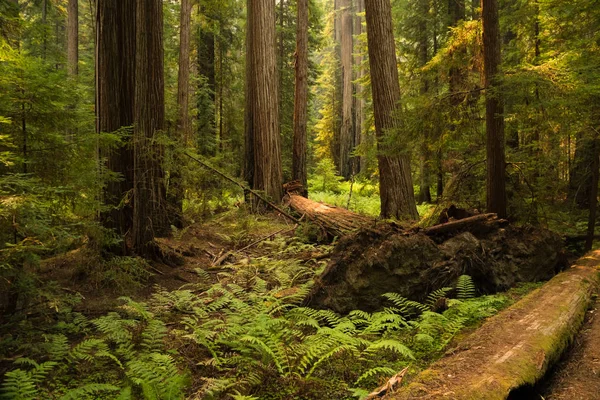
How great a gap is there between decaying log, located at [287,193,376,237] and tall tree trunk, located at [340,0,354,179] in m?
15.3

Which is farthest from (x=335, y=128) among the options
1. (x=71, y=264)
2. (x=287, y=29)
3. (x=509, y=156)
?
(x=71, y=264)

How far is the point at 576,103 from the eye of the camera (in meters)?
5.59

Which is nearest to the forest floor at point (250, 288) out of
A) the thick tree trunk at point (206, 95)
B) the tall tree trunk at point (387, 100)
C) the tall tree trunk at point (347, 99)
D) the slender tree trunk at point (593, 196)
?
the tall tree trunk at point (387, 100)

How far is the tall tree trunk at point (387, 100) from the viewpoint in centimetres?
823

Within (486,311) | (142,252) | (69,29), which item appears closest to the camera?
(486,311)

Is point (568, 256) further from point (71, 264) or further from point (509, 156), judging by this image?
point (71, 264)

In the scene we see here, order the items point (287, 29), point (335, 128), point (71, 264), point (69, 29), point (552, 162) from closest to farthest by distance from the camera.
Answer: point (71, 264) < point (552, 162) < point (69, 29) < point (287, 29) < point (335, 128)

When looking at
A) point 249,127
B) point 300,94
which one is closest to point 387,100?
point 249,127

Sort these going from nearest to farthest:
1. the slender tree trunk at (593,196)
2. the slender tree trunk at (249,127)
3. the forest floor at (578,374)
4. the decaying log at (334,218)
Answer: the forest floor at (578,374) < the slender tree trunk at (593,196) < the decaying log at (334,218) < the slender tree trunk at (249,127)

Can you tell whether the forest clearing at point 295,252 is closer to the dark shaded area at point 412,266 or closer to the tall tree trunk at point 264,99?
the dark shaded area at point 412,266

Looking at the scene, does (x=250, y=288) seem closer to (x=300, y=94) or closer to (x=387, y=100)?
(x=387, y=100)

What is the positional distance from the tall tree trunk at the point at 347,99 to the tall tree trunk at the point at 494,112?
18563 millimetres

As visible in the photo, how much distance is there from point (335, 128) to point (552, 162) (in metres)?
26.9

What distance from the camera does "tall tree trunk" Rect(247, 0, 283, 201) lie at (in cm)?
1156
